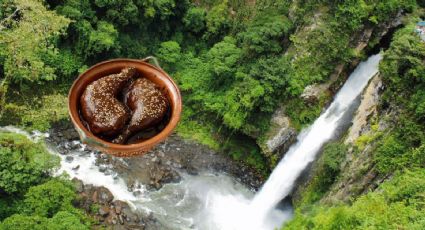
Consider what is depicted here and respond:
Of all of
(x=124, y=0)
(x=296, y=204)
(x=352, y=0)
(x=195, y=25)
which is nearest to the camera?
(x=296, y=204)

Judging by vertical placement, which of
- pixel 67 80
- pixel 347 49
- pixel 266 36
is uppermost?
pixel 347 49

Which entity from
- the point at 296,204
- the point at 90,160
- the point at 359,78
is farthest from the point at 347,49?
the point at 90,160

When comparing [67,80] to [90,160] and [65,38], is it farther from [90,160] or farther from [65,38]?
[90,160]

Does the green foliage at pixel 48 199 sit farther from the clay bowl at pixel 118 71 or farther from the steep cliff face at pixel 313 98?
the clay bowl at pixel 118 71

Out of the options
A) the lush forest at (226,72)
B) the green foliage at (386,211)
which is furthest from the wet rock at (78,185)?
the green foliage at (386,211)

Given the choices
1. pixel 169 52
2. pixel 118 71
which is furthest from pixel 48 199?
pixel 118 71

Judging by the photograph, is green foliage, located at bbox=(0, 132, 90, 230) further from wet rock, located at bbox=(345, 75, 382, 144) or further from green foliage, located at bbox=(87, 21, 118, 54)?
wet rock, located at bbox=(345, 75, 382, 144)

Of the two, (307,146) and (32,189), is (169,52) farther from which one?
(32,189)
